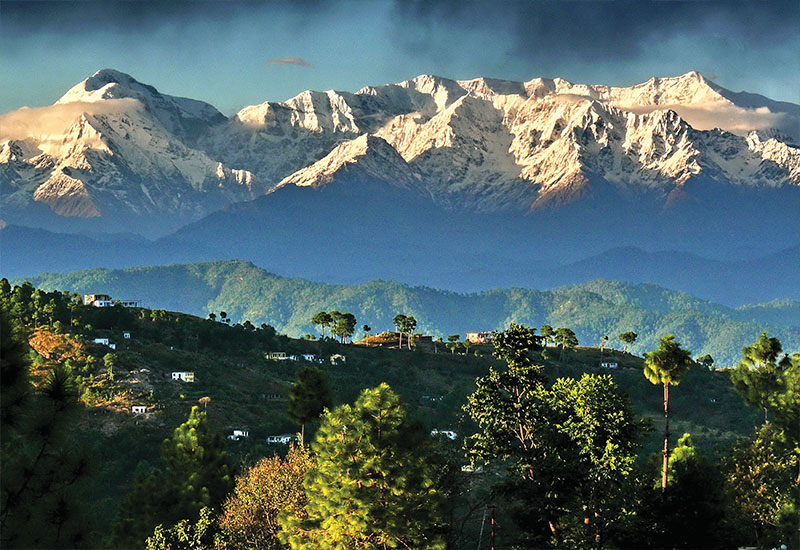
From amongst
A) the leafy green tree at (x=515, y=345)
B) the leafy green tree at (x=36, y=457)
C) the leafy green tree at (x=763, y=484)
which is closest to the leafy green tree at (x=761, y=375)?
the leafy green tree at (x=763, y=484)

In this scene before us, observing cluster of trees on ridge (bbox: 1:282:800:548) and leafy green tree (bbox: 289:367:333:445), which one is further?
leafy green tree (bbox: 289:367:333:445)

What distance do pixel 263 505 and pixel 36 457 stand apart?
39.0 meters

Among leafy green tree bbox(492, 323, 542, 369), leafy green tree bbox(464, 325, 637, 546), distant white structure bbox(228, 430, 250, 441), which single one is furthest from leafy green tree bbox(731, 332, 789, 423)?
distant white structure bbox(228, 430, 250, 441)

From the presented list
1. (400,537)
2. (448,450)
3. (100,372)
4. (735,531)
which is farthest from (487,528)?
(100,372)

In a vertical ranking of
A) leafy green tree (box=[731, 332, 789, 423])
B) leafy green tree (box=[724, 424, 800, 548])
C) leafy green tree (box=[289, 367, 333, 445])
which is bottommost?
leafy green tree (box=[724, 424, 800, 548])

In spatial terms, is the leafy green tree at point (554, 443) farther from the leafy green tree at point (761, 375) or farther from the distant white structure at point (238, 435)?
the distant white structure at point (238, 435)

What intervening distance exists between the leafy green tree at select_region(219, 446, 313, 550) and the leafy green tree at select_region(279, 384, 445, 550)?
18.5ft

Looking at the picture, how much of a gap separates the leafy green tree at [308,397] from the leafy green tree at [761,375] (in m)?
36.8

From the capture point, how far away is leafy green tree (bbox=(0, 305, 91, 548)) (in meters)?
38.2

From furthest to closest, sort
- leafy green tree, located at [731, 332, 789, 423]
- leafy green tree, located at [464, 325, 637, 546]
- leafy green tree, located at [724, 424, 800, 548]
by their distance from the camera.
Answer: leafy green tree, located at [731, 332, 789, 423] < leafy green tree, located at [724, 424, 800, 548] < leafy green tree, located at [464, 325, 637, 546]

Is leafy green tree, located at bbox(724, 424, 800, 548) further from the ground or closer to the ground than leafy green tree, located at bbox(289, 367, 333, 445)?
closer to the ground

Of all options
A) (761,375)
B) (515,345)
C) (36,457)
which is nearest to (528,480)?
(515,345)

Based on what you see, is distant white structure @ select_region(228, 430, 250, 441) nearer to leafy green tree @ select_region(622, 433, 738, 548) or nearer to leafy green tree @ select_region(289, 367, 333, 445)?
leafy green tree @ select_region(289, 367, 333, 445)

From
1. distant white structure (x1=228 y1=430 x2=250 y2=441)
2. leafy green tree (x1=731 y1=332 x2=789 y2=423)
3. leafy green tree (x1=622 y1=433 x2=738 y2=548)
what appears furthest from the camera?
distant white structure (x1=228 y1=430 x2=250 y2=441)
